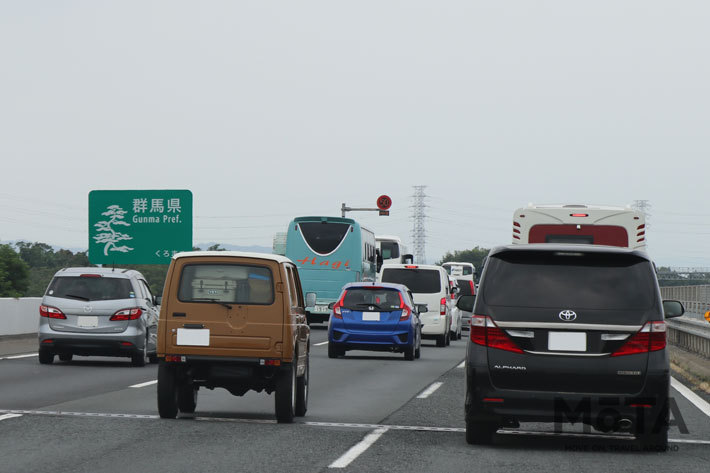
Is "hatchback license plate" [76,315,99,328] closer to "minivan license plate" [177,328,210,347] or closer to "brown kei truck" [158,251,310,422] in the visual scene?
"brown kei truck" [158,251,310,422]

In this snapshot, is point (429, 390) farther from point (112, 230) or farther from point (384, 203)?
point (384, 203)

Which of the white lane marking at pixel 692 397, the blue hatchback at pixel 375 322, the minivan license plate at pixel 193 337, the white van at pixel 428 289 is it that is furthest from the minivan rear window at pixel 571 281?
the white van at pixel 428 289

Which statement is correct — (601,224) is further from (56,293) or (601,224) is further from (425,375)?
(56,293)

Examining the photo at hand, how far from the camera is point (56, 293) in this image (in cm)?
2203

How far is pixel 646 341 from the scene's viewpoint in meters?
10.5

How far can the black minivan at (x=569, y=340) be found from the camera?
410 inches

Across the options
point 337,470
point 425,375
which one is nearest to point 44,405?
point 337,470

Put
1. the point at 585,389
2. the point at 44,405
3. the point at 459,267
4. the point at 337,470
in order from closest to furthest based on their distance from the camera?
the point at 337,470 < the point at 585,389 < the point at 44,405 < the point at 459,267

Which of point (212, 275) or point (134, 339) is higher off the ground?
point (212, 275)

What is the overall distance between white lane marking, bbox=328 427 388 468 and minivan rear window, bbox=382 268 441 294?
2016 centimetres

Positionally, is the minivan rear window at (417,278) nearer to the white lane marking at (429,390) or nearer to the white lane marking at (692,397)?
the white lane marking at (692,397)

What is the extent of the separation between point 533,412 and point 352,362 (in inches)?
579

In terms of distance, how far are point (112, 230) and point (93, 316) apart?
17.6 meters

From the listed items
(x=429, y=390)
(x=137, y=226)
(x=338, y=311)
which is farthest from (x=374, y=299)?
(x=137, y=226)
